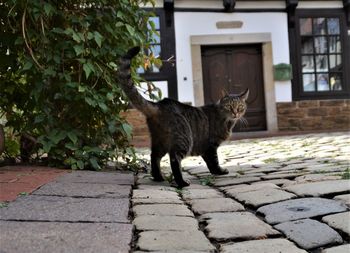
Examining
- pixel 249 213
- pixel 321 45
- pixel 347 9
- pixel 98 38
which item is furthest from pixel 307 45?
pixel 249 213

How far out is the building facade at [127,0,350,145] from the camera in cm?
1023

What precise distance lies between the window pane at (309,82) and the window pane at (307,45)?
549mm

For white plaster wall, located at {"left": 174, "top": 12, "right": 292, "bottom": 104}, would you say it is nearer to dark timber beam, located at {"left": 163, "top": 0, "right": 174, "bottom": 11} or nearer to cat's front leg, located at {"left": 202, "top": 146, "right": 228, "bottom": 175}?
dark timber beam, located at {"left": 163, "top": 0, "right": 174, "bottom": 11}

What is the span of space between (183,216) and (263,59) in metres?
8.75

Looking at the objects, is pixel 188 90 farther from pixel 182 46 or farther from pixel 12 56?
pixel 12 56

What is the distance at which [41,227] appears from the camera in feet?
6.15

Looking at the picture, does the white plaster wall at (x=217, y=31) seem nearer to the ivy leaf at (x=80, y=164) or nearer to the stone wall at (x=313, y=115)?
the stone wall at (x=313, y=115)

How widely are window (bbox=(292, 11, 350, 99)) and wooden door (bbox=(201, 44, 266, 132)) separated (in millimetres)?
944

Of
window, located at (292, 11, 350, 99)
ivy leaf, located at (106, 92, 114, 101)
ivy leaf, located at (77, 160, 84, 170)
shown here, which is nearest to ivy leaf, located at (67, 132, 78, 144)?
ivy leaf, located at (77, 160, 84, 170)

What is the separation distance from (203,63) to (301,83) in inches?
89.7

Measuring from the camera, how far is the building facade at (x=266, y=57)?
33.6 ft

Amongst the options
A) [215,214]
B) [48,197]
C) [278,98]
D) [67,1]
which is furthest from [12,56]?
[278,98]

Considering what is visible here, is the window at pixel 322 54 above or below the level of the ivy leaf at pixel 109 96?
above

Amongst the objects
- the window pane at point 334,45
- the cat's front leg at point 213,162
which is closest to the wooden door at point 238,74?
the window pane at point 334,45
